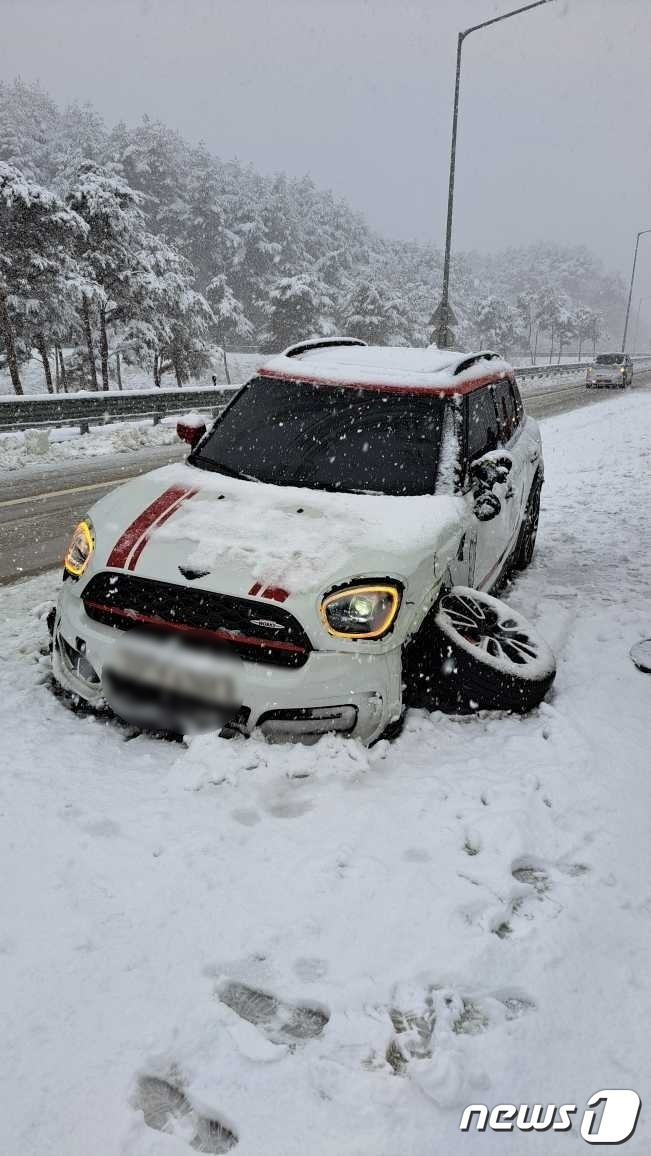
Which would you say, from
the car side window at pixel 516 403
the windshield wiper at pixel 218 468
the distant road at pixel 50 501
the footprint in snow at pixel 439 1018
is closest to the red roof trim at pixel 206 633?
the windshield wiper at pixel 218 468

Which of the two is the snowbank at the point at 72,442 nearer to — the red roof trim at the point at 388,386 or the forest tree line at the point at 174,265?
the red roof trim at the point at 388,386

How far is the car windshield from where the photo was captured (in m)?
4.17

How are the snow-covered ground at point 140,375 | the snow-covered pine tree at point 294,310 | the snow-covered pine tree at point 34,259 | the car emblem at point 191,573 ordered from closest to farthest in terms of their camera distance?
the car emblem at point 191,573 < the snow-covered pine tree at point 34,259 < the snow-covered ground at point 140,375 < the snow-covered pine tree at point 294,310

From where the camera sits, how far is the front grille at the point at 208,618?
3.12 m

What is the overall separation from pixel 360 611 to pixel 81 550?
1.44 metres

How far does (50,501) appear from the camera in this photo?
9594 millimetres

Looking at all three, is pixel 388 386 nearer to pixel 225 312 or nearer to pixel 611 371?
pixel 611 371

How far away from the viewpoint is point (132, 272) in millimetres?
35625

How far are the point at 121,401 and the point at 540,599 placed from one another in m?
14.9

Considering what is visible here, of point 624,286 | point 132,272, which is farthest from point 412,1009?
point 624,286

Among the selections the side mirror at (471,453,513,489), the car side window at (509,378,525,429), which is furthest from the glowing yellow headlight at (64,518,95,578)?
the car side window at (509,378,525,429)

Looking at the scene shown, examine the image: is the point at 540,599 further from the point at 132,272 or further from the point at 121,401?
the point at 132,272

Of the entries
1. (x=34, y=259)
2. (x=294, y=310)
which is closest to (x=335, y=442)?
(x=34, y=259)

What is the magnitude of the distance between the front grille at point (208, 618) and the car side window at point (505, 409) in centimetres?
314
